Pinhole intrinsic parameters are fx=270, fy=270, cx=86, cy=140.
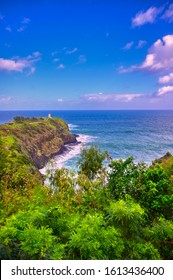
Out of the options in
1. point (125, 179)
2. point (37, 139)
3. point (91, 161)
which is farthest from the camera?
point (37, 139)

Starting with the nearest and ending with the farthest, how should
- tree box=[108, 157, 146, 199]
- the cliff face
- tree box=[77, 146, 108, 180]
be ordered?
1. tree box=[108, 157, 146, 199]
2. tree box=[77, 146, 108, 180]
3. the cliff face

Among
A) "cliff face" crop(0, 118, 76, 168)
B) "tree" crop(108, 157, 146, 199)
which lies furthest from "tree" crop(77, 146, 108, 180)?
"cliff face" crop(0, 118, 76, 168)

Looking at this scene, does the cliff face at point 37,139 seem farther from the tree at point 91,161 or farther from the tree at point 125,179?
the tree at point 125,179

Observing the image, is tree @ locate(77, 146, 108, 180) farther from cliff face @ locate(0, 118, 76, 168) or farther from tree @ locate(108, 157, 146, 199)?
cliff face @ locate(0, 118, 76, 168)

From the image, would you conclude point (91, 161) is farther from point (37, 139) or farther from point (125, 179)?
point (37, 139)

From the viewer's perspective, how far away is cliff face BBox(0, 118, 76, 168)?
239 ft

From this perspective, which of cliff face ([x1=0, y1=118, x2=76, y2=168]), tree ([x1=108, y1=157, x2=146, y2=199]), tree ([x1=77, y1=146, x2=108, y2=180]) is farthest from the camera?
cliff face ([x1=0, y1=118, x2=76, y2=168])

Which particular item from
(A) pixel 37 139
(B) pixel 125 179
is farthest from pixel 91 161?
(A) pixel 37 139

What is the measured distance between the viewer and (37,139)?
88.6m

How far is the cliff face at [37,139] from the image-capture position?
72.9 meters

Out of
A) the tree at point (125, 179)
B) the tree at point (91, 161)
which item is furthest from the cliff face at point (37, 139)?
Answer: the tree at point (125, 179)

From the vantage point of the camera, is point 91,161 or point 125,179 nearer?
point 125,179
